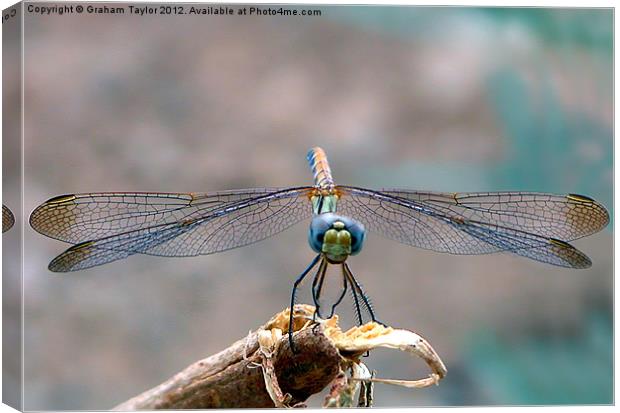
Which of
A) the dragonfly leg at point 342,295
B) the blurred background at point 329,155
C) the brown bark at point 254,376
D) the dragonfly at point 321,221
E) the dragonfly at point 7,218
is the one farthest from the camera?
the blurred background at point 329,155

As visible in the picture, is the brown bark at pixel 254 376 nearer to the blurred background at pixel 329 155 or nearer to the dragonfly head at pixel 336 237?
the dragonfly head at pixel 336 237

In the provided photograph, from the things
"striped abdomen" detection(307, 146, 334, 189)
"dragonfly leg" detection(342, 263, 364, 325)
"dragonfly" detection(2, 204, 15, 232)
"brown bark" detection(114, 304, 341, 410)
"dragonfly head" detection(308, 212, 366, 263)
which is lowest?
"brown bark" detection(114, 304, 341, 410)

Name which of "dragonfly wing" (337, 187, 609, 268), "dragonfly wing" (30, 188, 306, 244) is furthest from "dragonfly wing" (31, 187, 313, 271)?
"dragonfly wing" (337, 187, 609, 268)

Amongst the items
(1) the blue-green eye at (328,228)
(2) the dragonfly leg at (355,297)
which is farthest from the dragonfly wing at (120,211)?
(2) the dragonfly leg at (355,297)

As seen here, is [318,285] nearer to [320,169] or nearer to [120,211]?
[320,169]

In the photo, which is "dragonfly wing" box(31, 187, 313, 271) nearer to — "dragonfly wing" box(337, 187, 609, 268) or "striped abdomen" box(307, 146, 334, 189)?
"striped abdomen" box(307, 146, 334, 189)

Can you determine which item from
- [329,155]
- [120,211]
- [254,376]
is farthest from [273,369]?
[329,155]
